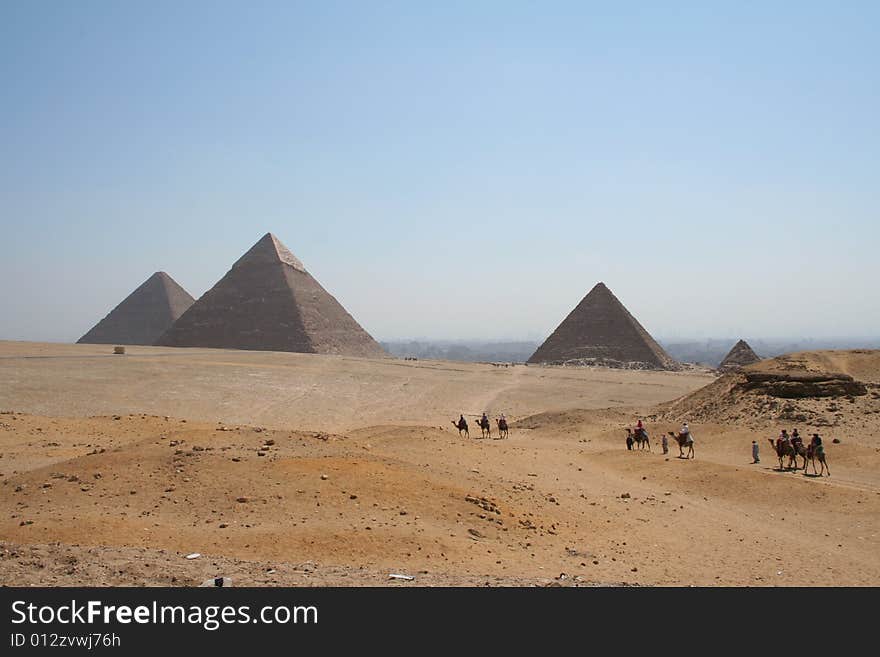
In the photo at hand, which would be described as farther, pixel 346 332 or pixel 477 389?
pixel 346 332

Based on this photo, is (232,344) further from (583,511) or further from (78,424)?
(583,511)

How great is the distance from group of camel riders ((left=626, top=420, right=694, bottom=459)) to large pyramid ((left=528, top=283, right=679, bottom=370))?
39.9m

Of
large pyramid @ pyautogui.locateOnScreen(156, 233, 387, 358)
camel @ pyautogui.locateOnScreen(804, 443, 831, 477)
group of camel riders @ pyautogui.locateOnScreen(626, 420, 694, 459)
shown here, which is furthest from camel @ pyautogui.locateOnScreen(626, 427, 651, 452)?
large pyramid @ pyautogui.locateOnScreen(156, 233, 387, 358)

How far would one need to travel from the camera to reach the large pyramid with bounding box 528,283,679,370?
189 ft

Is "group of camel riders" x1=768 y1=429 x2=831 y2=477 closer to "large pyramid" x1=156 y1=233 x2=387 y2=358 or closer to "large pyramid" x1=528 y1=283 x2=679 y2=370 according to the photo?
"large pyramid" x1=528 y1=283 x2=679 y2=370

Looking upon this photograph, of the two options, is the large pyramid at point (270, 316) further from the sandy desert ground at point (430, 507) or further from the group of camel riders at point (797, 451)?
the group of camel riders at point (797, 451)

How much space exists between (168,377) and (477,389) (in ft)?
52.1

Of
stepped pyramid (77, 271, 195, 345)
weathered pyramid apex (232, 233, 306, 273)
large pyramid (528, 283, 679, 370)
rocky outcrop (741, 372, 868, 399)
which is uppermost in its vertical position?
weathered pyramid apex (232, 233, 306, 273)

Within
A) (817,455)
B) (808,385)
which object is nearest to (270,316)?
(808,385)

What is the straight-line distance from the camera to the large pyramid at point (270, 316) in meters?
64.0

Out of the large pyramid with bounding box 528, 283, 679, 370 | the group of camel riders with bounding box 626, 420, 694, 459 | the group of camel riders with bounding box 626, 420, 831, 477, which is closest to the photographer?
the group of camel riders with bounding box 626, 420, 831, 477

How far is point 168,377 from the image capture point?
99.7 ft

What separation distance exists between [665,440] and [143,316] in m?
78.1
